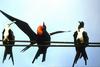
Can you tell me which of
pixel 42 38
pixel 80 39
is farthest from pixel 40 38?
pixel 80 39

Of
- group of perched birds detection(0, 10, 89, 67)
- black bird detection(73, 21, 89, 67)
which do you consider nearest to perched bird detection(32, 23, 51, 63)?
group of perched birds detection(0, 10, 89, 67)

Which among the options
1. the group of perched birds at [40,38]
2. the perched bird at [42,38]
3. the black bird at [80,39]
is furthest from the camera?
the black bird at [80,39]

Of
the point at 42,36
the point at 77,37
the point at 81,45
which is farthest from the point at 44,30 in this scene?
the point at 81,45

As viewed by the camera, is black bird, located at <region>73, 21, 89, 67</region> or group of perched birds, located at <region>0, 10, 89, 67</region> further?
black bird, located at <region>73, 21, 89, 67</region>

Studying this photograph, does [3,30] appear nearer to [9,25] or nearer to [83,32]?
[9,25]

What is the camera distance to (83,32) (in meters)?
2.95

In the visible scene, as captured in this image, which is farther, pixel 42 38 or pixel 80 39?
pixel 80 39

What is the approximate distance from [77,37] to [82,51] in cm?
22

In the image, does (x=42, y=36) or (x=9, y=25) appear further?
(x=9, y=25)

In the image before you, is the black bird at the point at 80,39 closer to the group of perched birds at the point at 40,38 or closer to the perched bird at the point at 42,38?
the group of perched birds at the point at 40,38

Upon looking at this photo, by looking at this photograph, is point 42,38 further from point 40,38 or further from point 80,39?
point 80,39

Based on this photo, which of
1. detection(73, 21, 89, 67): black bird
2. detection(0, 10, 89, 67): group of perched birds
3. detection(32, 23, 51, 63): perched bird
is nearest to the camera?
detection(0, 10, 89, 67): group of perched birds

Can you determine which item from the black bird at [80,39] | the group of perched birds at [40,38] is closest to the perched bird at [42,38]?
Answer: the group of perched birds at [40,38]

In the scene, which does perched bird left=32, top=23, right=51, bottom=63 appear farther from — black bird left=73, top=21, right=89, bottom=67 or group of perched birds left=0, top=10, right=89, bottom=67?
black bird left=73, top=21, right=89, bottom=67
